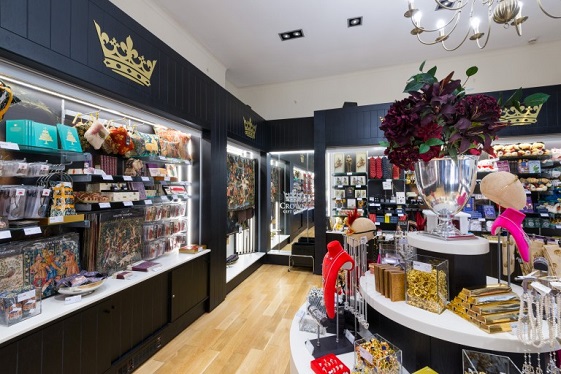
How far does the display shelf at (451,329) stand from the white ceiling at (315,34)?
370cm

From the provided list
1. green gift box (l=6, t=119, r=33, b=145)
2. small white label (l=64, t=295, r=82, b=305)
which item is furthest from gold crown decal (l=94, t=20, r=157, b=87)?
small white label (l=64, t=295, r=82, b=305)

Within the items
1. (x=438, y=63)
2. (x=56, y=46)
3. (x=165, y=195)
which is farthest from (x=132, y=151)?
(x=438, y=63)

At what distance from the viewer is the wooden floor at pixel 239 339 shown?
2344mm

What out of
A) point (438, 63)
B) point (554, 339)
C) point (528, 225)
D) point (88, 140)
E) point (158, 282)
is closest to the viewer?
point (554, 339)

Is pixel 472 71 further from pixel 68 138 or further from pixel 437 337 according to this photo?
pixel 68 138

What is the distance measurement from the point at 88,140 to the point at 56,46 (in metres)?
0.72

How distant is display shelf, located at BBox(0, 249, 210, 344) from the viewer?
4.79ft

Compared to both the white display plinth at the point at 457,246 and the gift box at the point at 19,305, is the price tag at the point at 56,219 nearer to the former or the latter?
the gift box at the point at 19,305

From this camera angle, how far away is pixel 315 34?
4.12 meters

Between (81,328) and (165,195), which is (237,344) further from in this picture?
(165,195)

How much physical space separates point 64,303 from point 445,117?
2466 millimetres

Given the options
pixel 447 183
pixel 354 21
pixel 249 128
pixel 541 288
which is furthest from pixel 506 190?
pixel 249 128

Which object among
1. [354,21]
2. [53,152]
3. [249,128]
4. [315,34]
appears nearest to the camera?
[53,152]

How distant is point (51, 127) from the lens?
1928 mm
